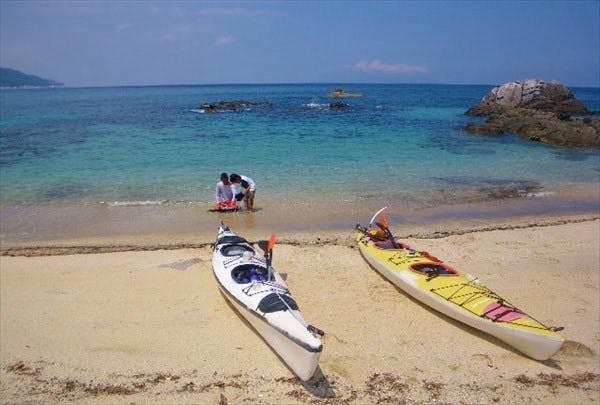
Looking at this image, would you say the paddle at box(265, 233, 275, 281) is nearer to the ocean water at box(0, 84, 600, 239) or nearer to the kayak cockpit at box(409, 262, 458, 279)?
the kayak cockpit at box(409, 262, 458, 279)

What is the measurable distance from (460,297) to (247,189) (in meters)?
7.32

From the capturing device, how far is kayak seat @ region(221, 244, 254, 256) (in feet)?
28.2

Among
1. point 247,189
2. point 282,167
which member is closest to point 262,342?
point 247,189

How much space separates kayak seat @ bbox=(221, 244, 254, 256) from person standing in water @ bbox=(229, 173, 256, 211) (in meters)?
4.06

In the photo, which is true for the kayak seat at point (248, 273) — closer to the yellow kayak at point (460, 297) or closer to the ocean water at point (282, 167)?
the yellow kayak at point (460, 297)

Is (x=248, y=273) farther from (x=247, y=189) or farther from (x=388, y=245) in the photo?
(x=247, y=189)

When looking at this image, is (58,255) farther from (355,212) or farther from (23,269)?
(355,212)

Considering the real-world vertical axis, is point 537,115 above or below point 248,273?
above

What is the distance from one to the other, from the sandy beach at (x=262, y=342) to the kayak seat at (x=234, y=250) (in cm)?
73

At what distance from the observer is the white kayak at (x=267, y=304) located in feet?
18.6

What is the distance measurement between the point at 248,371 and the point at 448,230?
7.38 metres

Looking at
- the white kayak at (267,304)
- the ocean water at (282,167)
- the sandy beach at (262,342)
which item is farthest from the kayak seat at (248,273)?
the ocean water at (282,167)

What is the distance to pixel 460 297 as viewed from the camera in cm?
725

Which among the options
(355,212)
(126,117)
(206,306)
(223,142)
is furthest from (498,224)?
(126,117)
